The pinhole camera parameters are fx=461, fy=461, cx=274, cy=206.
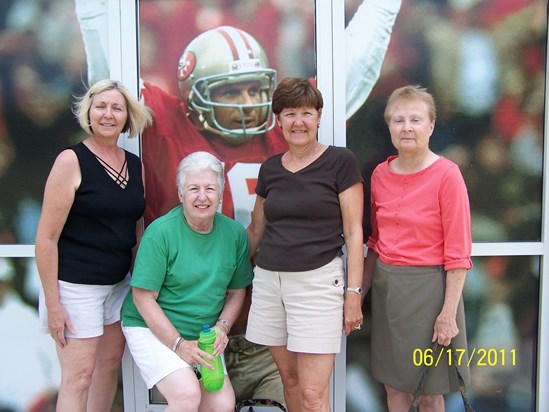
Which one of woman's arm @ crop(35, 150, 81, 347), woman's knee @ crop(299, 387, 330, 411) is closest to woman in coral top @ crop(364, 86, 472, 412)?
woman's knee @ crop(299, 387, 330, 411)

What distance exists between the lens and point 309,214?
1880 mm

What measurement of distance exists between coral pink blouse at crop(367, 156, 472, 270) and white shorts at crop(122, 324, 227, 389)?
38.8 inches

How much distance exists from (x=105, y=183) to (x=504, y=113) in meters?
1.98

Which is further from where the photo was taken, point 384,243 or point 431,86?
point 431,86

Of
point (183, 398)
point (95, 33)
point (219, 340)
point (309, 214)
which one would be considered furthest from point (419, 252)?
point (95, 33)

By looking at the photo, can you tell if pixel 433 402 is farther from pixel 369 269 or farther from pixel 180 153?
pixel 180 153

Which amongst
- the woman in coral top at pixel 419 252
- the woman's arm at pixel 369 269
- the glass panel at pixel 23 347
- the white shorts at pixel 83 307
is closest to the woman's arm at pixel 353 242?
the woman in coral top at pixel 419 252

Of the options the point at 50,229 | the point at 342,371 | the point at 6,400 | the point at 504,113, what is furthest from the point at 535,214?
the point at 6,400

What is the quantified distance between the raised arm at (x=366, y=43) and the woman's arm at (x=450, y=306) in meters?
1.03

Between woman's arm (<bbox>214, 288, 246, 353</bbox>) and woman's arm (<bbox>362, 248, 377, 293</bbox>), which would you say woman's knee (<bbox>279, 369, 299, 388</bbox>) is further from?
woman's arm (<bbox>362, 248, 377, 293</bbox>)

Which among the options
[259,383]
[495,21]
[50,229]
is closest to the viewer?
[50,229]

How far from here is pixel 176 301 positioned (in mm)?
1979

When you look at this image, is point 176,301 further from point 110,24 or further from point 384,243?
point 110,24

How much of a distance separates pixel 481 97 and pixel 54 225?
212 cm
